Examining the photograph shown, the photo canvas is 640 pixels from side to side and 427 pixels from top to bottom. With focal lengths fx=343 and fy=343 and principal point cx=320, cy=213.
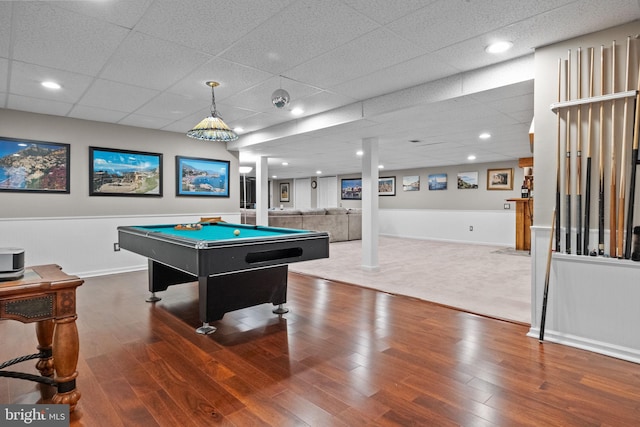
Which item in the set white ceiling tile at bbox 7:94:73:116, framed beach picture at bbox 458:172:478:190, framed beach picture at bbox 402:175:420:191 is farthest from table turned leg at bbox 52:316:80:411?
framed beach picture at bbox 402:175:420:191

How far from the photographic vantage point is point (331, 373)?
7.03ft

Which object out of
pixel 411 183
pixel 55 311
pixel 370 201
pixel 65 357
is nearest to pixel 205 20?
pixel 55 311

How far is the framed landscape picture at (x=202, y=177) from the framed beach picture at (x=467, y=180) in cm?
624

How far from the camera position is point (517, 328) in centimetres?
290

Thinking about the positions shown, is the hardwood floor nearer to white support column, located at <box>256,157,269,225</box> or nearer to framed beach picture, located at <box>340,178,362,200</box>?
white support column, located at <box>256,157,269,225</box>

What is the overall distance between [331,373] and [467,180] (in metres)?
8.28

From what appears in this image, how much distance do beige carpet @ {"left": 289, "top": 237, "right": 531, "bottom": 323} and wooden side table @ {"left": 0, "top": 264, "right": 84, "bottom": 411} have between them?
3.18 metres

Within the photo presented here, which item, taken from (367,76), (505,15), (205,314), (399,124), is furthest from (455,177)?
(205,314)

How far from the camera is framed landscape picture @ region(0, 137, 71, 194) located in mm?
4418

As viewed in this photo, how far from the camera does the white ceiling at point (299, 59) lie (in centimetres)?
221

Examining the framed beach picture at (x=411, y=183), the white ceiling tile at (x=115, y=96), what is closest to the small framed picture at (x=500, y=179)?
the framed beach picture at (x=411, y=183)

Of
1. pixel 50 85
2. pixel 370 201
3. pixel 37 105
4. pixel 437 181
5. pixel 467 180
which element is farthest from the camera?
pixel 437 181

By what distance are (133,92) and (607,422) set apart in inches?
184

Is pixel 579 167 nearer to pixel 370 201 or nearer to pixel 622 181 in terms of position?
pixel 622 181
